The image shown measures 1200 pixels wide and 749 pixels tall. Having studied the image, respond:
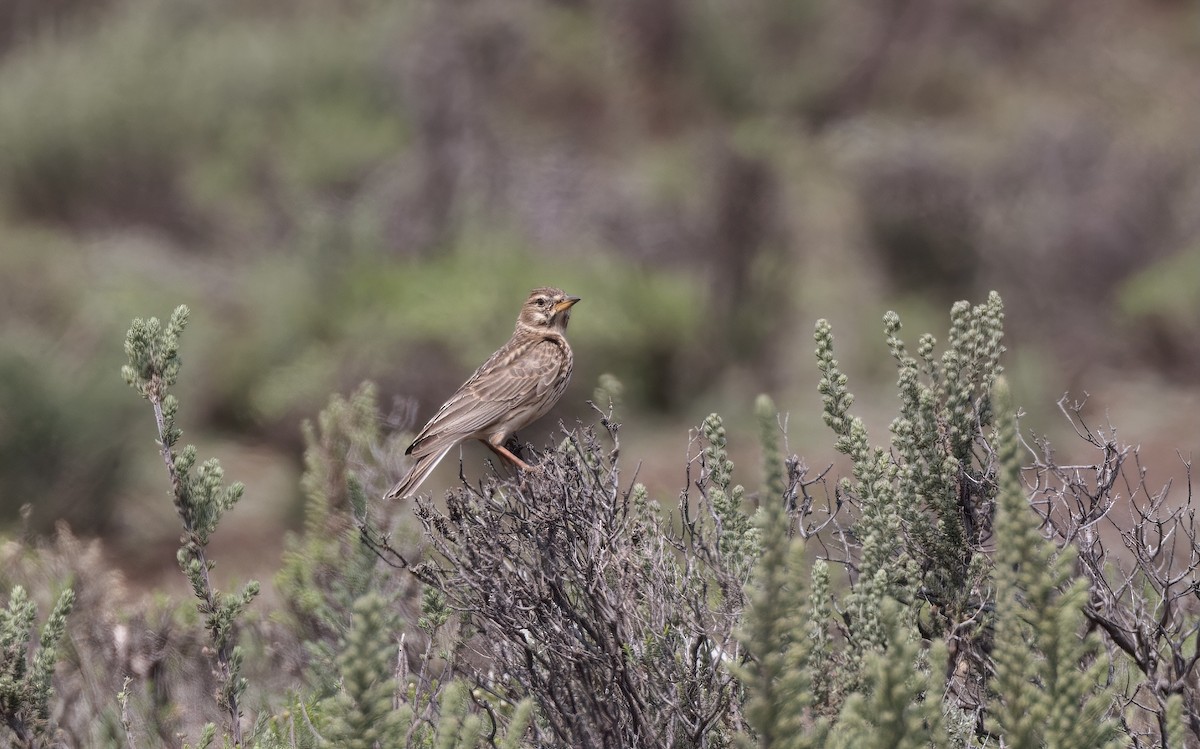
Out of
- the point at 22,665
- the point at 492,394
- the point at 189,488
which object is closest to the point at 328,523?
the point at 492,394

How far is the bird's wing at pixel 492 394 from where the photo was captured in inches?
226

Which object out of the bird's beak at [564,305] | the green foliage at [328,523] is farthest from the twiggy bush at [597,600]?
the bird's beak at [564,305]

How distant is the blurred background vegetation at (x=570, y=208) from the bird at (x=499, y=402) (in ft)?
16.4

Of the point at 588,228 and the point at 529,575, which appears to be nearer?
the point at 529,575

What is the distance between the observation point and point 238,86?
1930 centimetres

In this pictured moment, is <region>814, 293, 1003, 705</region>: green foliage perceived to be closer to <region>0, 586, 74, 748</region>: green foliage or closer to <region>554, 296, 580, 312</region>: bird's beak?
<region>0, 586, 74, 748</region>: green foliage

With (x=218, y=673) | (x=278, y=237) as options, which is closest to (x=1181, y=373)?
(x=278, y=237)

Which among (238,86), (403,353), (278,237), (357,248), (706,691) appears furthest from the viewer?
(238,86)

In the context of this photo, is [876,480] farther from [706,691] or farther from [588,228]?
[588,228]

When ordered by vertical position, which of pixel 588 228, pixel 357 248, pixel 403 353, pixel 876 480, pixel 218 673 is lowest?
pixel 218 673

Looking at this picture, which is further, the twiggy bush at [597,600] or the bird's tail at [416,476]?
the bird's tail at [416,476]

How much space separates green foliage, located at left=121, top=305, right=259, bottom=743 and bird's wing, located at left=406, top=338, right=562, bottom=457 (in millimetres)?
1568

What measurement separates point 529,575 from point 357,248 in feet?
36.9

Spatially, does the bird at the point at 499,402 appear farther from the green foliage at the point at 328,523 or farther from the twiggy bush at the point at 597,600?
the twiggy bush at the point at 597,600
